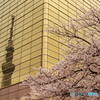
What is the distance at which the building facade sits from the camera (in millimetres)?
26922

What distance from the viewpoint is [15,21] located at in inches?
1337

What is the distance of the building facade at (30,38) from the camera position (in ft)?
88.3

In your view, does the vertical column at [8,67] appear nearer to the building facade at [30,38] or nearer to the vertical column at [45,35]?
the building facade at [30,38]

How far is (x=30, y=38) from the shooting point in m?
29.4

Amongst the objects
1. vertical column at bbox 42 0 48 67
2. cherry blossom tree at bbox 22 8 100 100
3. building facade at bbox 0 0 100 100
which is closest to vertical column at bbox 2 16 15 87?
building facade at bbox 0 0 100 100

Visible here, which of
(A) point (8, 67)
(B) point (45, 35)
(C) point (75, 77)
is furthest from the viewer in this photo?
(A) point (8, 67)

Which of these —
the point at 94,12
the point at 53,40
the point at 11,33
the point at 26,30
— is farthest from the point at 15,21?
the point at 94,12

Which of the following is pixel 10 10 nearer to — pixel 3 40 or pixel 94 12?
pixel 3 40

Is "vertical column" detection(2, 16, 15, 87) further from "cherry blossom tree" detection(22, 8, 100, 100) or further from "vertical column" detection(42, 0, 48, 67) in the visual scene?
"cherry blossom tree" detection(22, 8, 100, 100)

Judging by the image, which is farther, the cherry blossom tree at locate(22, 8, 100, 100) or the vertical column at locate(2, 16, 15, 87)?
the vertical column at locate(2, 16, 15, 87)

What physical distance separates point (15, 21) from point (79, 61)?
24.6 metres

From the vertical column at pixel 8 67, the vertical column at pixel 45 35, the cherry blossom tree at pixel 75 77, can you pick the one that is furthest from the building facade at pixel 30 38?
the cherry blossom tree at pixel 75 77

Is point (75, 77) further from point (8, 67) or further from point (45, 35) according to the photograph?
point (8, 67)

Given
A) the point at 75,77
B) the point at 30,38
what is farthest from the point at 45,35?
the point at 75,77
